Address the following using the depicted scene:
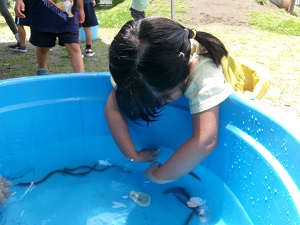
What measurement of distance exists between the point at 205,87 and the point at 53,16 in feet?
3.89

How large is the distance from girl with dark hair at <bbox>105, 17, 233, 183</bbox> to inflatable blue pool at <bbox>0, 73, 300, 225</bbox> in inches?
5.3

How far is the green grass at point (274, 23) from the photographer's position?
430cm

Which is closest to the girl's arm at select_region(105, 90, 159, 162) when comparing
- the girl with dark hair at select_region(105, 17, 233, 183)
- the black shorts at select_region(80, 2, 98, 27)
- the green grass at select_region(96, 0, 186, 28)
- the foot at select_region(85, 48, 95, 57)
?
the girl with dark hair at select_region(105, 17, 233, 183)

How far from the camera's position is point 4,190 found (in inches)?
50.6

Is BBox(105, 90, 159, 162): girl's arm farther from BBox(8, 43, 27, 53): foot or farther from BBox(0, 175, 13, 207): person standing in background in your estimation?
BBox(8, 43, 27, 53): foot

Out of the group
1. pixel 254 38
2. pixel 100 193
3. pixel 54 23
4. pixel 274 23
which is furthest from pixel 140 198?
pixel 274 23

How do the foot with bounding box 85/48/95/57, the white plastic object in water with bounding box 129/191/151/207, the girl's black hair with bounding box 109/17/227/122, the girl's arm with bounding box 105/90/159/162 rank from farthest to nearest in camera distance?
1. the foot with bounding box 85/48/95/57
2. the white plastic object in water with bounding box 129/191/151/207
3. the girl's arm with bounding box 105/90/159/162
4. the girl's black hair with bounding box 109/17/227/122

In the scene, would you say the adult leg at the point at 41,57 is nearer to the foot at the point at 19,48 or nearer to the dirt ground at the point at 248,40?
the dirt ground at the point at 248,40

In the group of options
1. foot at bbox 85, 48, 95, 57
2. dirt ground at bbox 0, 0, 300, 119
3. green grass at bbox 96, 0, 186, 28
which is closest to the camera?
dirt ground at bbox 0, 0, 300, 119

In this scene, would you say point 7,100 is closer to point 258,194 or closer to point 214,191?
point 214,191

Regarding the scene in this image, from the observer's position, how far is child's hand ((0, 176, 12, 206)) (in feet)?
4.09

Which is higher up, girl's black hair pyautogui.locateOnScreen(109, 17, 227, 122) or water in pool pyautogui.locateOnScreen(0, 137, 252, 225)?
girl's black hair pyautogui.locateOnScreen(109, 17, 227, 122)

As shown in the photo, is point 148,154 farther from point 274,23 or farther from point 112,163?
point 274,23

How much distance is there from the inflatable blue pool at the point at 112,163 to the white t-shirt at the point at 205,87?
0.08 meters
